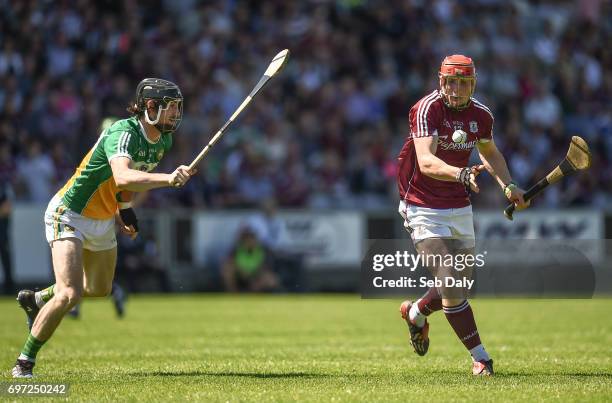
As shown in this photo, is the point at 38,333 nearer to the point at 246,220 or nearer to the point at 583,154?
the point at 583,154

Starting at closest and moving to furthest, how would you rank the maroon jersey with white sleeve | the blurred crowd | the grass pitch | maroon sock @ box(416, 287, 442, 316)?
the grass pitch
the maroon jersey with white sleeve
maroon sock @ box(416, 287, 442, 316)
the blurred crowd

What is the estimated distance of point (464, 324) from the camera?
913 centimetres

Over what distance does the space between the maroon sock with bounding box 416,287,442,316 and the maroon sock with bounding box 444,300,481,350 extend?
1.30 feet

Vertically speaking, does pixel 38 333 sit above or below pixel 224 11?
below

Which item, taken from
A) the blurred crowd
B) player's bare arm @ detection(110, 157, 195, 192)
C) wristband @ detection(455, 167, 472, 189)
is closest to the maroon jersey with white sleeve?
wristband @ detection(455, 167, 472, 189)

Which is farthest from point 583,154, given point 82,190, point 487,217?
point 487,217

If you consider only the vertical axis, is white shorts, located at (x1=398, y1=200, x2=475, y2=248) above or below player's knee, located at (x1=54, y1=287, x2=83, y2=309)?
above

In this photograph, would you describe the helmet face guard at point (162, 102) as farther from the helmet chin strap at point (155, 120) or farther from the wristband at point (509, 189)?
the wristband at point (509, 189)

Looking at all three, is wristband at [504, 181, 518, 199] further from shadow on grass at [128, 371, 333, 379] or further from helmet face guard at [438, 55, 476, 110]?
shadow on grass at [128, 371, 333, 379]

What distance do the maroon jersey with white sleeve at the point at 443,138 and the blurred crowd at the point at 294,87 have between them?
11891 millimetres

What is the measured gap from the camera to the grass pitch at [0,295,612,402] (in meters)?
7.97

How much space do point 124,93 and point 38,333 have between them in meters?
13.5

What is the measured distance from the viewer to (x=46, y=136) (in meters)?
21.4

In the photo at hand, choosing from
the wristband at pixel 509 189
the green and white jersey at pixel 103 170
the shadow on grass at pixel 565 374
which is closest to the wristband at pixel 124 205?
the green and white jersey at pixel 103 170
